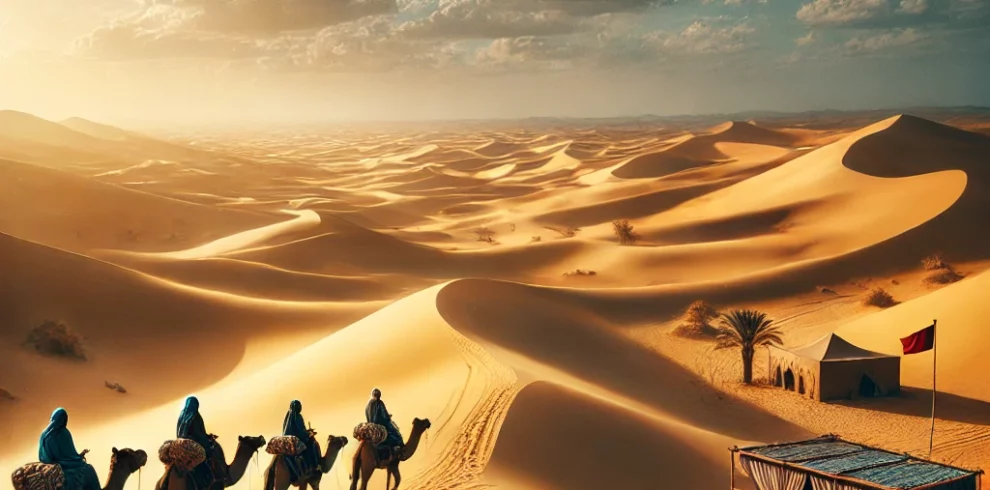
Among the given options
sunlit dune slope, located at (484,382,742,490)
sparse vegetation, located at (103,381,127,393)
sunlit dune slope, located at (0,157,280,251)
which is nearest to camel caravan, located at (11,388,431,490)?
sunlit dune slope, located at (484,382,742,490)

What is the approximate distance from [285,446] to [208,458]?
0.82 meters

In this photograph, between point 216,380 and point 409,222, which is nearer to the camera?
point 216,380

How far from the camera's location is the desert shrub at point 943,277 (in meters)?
31.7

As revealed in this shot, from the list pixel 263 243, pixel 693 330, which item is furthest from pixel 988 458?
pixel 263 243

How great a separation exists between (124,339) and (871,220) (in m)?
32.2

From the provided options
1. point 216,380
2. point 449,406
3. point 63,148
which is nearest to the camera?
point 449,406

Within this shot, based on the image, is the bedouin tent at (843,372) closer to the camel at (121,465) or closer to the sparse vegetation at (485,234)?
the camel at (121,465)

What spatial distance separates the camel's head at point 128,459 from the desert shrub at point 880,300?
24.4 m

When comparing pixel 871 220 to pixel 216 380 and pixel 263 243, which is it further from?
pixel 216 380

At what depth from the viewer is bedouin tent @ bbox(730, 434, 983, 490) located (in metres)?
11.0

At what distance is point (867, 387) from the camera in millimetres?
20422

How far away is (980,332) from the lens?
71.5 feet

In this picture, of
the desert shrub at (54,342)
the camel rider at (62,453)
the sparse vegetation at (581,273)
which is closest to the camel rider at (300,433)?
the camel rider at (62,453)

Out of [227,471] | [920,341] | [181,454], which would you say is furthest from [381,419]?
[920,341]
